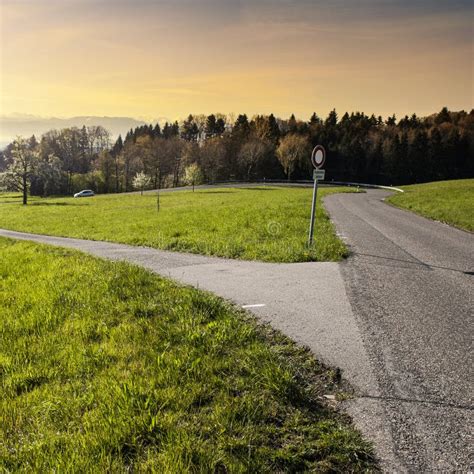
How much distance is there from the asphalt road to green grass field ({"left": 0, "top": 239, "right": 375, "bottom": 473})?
1.28 ft

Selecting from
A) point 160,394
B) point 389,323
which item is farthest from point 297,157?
point 160,394

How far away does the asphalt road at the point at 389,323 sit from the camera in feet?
11.3

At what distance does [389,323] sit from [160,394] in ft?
12.5

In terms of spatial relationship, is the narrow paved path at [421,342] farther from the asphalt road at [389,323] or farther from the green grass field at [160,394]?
the green grass field at [160,394]

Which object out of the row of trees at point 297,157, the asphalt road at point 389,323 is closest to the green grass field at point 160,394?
the asphalt road at point 389,323

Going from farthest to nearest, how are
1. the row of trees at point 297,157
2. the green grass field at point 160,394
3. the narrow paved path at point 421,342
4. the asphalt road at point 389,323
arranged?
the row of trees at point 297,157
the asphalt road at point 389,323
the narrow paved path at point 421,342
the green grass field at point 160,394

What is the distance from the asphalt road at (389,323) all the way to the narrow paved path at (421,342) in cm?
1

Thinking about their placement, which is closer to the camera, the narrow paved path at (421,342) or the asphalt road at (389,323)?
the narrow paved path at (421,342)

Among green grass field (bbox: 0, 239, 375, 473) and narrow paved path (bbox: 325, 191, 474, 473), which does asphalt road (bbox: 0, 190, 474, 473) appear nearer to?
narrow paved path (bbox: 325, 191, 474, 473)

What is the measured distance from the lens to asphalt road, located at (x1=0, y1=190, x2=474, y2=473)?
3440 mm

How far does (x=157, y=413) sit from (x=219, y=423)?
62 cm

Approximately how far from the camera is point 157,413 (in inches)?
142

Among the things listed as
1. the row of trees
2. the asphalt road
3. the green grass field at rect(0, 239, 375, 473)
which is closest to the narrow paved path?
the asphalt road

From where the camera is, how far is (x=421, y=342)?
5234 millimetres
